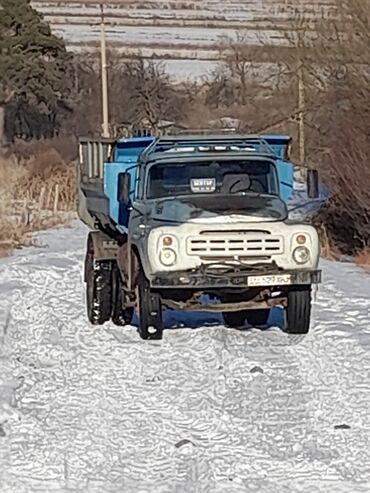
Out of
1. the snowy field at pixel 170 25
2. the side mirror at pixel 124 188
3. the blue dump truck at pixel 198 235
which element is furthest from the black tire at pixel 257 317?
the snowy field at pixel 170 25

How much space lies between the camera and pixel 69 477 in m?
7.83

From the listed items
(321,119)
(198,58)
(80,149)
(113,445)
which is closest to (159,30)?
(198,58)

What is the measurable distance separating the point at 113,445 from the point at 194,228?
12.8 feet

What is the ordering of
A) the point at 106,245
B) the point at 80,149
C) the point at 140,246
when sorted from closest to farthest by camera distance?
1. the point at 140,246
2. the point at 106,245
3. the point at 80,149

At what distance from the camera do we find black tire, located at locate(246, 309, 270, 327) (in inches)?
538

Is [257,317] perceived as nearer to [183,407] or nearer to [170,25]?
[183,407]

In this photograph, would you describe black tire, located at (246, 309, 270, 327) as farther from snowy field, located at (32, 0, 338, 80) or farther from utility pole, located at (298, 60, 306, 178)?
snowy field, located at (32, 0, 338, 80)

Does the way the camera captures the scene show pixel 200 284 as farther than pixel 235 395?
Yes

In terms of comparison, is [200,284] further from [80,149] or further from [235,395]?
[80,149]

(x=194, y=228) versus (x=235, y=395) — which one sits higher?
(x=194, y=228)

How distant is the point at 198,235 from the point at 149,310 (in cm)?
91

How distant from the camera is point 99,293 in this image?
13883 millimetres

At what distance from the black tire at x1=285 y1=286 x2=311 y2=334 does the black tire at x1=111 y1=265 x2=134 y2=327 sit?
2017 mm

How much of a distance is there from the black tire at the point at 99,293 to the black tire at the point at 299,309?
7.10 ft
